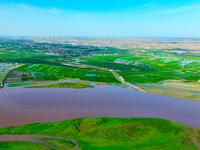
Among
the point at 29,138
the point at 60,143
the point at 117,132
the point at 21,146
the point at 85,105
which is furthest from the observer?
the point at 85,105

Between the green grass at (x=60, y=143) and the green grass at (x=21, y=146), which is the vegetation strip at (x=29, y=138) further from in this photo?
the green grass at (x=21, y=146)

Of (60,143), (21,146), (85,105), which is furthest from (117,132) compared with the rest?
(21,146)

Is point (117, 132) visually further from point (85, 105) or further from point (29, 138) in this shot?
point (29, 138)

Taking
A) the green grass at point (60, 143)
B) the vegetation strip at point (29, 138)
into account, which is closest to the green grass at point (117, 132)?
the vegetation strip at point (29, 138)

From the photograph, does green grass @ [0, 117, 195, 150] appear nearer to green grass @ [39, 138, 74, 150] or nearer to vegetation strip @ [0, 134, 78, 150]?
vegetation strip @ [0, 134, 78, 150]

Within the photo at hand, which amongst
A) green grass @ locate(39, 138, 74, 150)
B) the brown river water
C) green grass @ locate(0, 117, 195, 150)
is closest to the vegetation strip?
green grass @ locate(39, 138, 74, 150)
